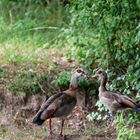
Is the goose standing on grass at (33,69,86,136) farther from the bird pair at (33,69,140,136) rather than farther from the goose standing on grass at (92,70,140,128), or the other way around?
the goose standing on grass at (92,70,140,128)

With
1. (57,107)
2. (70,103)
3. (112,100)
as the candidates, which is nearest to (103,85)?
(112,100)

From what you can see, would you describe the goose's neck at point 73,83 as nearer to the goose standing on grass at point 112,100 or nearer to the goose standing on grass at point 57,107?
the goose standing on grass at point 57,107

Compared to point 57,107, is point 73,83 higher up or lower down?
higher up

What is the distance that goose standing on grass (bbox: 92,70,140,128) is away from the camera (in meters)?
9.34

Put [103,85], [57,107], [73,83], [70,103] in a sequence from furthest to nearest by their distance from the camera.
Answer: [103,85] → [73,83] → [70,103] → [57,107]

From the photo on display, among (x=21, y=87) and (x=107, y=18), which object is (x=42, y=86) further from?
(x=107, y=18)

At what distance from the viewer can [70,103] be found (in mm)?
9391

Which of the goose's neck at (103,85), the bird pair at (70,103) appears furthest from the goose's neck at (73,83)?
the goose's neck at (103,85)

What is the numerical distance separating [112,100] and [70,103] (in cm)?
57

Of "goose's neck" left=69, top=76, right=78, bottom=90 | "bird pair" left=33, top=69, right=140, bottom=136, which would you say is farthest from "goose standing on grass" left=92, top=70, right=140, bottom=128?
"goose's neck" left=69, top=76, right=78, bottom=90

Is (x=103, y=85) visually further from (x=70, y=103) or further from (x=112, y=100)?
(x=70, y=103)

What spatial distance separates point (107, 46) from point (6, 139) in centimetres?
224

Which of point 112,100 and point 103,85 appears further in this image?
point 103,85

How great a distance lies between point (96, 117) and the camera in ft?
33.2
